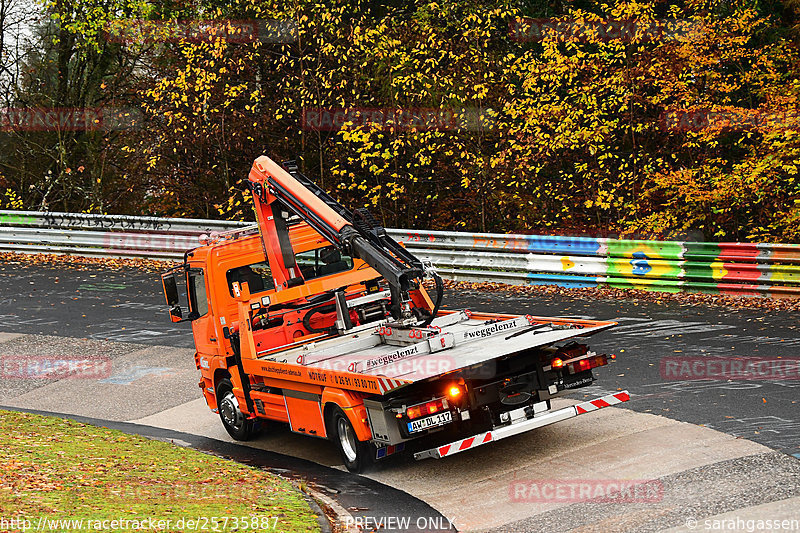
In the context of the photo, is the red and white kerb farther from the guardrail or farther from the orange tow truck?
the guardrail

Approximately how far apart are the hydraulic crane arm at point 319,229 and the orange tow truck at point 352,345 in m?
0.02

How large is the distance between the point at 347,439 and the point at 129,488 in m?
2.16

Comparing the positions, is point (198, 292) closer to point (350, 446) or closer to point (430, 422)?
point (350, 446)

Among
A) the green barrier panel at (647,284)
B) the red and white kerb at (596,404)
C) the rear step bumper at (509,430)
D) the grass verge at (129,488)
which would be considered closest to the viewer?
the grass verge at (129,488)

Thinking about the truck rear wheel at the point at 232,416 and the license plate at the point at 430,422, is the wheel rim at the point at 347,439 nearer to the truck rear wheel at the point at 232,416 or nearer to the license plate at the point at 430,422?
the license plate at the point at 430,422

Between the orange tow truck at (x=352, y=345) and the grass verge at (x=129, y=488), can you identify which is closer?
the grass verge at (x=129, y=488)

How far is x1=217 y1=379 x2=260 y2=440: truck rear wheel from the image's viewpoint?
38.7 ft

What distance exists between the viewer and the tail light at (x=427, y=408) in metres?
9.23

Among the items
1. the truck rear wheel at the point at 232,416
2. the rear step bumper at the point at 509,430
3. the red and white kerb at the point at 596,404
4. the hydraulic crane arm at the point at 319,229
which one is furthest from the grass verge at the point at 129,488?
the red and white kerb at the point at 596,404

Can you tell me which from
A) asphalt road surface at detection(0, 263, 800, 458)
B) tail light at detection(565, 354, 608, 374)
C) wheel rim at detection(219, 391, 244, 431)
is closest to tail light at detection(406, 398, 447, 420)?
tail light at detection(565, 354, 608, 374)

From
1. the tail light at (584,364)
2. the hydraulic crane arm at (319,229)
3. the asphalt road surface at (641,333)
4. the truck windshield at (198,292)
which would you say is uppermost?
the hydraulic crane arm at (319,229)

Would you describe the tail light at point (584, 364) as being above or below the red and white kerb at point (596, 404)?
above

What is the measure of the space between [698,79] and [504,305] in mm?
6561

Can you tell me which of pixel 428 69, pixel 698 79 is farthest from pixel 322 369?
pixel 428 69
